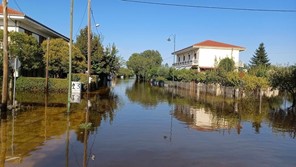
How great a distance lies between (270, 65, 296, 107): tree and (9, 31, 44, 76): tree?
20732mm

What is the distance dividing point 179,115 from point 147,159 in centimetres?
1077

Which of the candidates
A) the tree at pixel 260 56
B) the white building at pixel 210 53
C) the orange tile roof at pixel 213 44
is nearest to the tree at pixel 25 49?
the white building at pixel 210 53

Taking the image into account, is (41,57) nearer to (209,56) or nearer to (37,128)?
(37,128)

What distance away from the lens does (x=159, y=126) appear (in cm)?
1573

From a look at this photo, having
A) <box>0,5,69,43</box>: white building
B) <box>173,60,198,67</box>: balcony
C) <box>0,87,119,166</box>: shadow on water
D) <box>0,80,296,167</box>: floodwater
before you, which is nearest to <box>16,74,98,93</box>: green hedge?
<box>0,5,69,43</box>: white building

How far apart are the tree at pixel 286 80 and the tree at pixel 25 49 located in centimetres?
2073

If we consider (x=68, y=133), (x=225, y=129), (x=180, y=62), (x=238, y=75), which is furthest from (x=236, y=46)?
(x=68, y=133)

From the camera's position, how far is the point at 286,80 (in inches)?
1144

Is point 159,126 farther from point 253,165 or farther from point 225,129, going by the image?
point 253,165

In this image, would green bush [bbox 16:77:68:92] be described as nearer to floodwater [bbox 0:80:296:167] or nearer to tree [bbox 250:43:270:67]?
floodwater [bbox 0:80:296:167]

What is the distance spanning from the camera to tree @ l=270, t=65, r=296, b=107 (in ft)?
93.7

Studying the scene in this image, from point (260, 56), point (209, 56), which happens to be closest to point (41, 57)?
point (209, 56)

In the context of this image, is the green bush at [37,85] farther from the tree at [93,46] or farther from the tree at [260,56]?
the tree at [260,56]

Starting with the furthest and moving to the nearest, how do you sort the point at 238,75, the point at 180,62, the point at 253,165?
1. the point at 180,62
2. the point at 238,75
3. the point at 253,165
